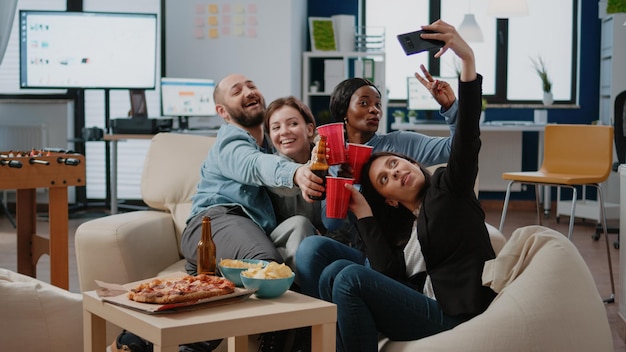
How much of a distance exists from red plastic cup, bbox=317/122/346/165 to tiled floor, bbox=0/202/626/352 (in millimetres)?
1535

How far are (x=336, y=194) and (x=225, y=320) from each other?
498 mm

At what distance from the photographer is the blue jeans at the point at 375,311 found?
2068mm

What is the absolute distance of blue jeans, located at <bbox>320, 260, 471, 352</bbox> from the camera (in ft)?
6.79

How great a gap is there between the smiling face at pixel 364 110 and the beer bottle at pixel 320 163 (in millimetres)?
721

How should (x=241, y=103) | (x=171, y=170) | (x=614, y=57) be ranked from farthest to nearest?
(x=614, y=57) < (x=171, y=170) < (x=241, y=103)

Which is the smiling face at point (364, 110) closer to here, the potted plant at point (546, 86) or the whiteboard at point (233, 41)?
the whiteboard at point (233, 41)

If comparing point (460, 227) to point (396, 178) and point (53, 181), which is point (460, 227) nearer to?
point (396, 178)

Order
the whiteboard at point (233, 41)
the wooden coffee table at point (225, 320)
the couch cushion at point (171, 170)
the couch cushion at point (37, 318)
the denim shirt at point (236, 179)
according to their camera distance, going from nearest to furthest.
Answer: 1. the wooden coffee table at point (225, 320)
2. the couch cushion at point (37, 318)
3. the denim shirt at point (236, 179)
4. the couch cushion at point (171, 170)
5. the whiteboard at point (233, 41)

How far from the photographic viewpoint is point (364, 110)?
288cm

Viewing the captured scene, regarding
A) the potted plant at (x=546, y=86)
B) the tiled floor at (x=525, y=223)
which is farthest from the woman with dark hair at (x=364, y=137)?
the potted plant at (x=546, y=86)

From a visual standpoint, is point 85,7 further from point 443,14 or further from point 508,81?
point 508,81

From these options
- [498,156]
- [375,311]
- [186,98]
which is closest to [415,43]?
Result: [375,311]

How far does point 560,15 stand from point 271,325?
22.7 ft

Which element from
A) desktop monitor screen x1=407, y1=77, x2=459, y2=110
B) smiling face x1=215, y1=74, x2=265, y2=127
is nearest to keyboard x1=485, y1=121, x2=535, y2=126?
desktop monitor screen x1=407, y1=77, x2=459, y2=110
